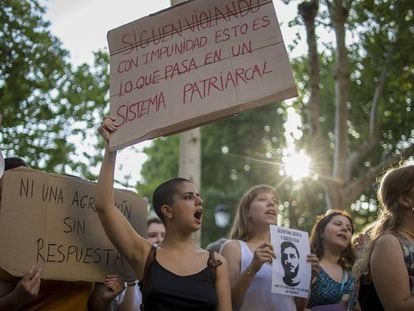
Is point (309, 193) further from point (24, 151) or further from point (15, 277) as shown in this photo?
point (15, 277)

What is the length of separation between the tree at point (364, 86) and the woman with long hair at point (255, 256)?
514cm

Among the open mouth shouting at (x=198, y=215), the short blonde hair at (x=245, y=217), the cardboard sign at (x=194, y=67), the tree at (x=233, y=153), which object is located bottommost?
the open mouth shouting at (x=198, y=215)

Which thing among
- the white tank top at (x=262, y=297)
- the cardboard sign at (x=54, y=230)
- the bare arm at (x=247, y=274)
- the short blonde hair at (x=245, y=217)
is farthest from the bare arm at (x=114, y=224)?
the short blonde hair at (x=245, y=217)

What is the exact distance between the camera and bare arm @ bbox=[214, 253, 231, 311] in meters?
4.05

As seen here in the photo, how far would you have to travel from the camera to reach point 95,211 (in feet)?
14.0

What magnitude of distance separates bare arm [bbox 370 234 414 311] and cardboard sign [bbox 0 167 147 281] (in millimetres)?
1490

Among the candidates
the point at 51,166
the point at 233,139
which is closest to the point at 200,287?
the point at 51,166

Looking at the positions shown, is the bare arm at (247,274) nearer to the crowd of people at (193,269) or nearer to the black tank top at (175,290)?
the crowd of people at (193,269)

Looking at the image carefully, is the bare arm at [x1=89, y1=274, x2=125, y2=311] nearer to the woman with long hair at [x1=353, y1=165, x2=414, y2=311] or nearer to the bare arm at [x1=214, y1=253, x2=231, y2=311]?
the bare arm at [x1=214, y1=253, x2=231, y2=311]

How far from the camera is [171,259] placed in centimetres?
413

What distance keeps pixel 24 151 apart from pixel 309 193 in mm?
9936

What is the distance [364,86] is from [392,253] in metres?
9.51

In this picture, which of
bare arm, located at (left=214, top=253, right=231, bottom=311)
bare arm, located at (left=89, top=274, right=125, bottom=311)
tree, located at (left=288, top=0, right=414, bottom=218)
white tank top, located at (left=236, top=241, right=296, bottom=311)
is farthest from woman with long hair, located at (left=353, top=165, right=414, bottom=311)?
tree, located at (left=288, top=0, right=414, bottom=218)

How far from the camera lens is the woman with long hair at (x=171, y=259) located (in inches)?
154
